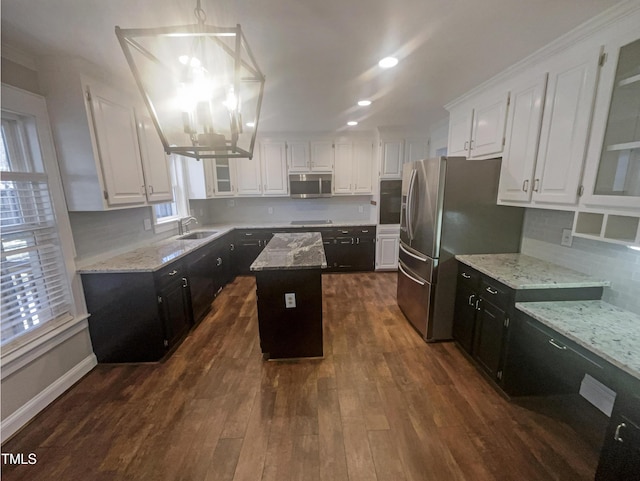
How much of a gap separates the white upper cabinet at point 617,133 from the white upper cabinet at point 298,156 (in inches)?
145

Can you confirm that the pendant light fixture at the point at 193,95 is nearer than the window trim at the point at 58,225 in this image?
Yes

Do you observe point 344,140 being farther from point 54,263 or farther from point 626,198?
point 54,263

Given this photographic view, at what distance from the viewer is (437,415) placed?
5.85ft

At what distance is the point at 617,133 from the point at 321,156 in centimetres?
367

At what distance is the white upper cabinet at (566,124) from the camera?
155 centimetres

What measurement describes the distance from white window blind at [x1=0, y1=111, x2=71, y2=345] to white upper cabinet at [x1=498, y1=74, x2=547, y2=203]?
3639 millimetres

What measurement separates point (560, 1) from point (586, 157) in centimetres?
86

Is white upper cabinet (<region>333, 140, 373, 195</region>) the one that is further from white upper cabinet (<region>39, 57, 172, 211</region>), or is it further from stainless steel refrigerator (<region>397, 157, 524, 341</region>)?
white upper cabinet (<region>39, 57, 172, 211</region>)

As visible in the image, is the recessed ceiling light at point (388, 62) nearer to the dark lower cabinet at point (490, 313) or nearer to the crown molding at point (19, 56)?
the dark lower cabinet at point (490, 313)

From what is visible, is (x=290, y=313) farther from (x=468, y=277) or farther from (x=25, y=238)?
(x=25, y=238)

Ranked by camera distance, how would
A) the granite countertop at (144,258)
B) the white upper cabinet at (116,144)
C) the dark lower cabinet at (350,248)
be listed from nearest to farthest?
the white upper cabinet at (116,144) < the granite countertop at (144,258) < the dark lower cabinet at (350,248)

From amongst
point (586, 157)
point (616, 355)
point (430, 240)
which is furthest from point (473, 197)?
point (616, 355)

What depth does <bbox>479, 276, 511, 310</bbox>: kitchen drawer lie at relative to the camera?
6.06 feet

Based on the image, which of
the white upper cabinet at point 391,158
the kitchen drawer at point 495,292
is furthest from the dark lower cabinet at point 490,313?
the white upper cabinet at point 391,158
